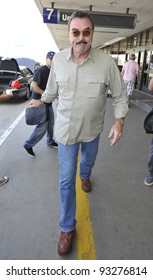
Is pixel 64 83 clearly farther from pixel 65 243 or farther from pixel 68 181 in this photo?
pixel 65 243

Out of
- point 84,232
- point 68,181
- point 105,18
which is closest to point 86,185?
point 84,232

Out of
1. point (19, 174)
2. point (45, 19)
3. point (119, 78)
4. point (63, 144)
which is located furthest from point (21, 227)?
point (45, 19)

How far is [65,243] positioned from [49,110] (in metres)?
2.74

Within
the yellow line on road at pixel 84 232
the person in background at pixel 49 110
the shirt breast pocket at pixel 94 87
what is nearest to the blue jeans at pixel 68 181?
the yellow line on road at pixel 84 232

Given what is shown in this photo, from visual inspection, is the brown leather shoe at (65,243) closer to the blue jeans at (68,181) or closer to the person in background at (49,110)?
the blue jeans at (68,181)

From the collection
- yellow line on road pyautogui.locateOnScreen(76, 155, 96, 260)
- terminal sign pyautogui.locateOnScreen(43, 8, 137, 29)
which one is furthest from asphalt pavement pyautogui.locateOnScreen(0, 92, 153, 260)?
terminal sign pyautogui.locateOnScreen(43, 8, 137, 29)

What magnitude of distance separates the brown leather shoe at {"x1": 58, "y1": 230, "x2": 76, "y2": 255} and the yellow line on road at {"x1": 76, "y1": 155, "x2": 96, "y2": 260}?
0.36 ft

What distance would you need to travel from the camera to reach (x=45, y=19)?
8242mm

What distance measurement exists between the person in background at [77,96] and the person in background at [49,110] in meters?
1.80

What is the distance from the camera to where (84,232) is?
104 inches

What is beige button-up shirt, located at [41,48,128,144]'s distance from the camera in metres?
2.14

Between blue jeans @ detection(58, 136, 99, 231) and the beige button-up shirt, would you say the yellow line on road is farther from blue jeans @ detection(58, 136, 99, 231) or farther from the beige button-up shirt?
the beige button-up shirt
